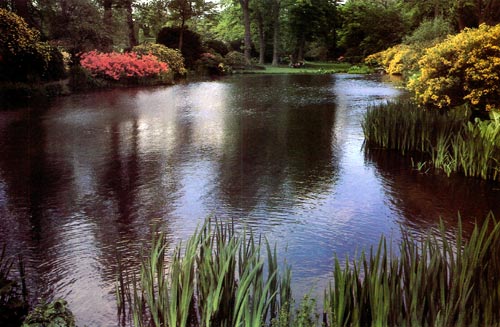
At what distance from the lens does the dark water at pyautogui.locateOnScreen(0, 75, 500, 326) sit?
13.9ft

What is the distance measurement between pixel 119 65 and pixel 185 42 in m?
9.86

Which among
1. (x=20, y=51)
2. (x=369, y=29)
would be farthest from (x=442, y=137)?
(x=369, y=29)

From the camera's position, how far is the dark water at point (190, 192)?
4234 millimetres

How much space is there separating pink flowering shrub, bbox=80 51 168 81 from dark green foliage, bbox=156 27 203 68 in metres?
6.22

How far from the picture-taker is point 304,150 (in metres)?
8.52

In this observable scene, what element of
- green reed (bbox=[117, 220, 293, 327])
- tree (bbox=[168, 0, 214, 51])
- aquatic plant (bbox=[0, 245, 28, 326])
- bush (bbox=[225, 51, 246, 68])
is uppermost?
tree (bbox=[168, 0, 214, 51])

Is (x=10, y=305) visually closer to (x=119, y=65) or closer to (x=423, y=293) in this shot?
(x=423, y=293)

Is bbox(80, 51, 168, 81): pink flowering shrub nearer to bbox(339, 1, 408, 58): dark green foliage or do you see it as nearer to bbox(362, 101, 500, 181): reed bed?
bbox(362, 101, 500, 181): reed bed

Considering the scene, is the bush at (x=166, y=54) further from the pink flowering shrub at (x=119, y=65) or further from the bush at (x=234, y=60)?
the bush at (x=234, y=60)

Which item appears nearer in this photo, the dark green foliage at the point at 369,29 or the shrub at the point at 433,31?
the shrub at the point at 433,31

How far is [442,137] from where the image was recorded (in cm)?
687

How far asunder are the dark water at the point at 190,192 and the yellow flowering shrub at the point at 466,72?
1.69 metres

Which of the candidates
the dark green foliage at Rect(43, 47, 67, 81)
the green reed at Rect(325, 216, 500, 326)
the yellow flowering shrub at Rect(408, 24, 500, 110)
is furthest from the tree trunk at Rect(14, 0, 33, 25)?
the green reed at Rect(325, 216, 500, 326)

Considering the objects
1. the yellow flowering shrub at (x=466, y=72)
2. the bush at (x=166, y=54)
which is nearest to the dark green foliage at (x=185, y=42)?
the bush at (x=166, y=54)
